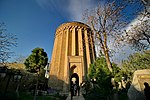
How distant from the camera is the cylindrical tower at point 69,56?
22500 mm

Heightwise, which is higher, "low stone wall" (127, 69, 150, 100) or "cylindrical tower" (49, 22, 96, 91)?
"cylindrical tower" (49, 22, 96, 91)

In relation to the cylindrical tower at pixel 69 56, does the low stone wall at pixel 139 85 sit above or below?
below

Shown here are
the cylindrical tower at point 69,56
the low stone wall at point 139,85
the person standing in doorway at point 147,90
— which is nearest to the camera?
the person standing in doorway at point 147,90

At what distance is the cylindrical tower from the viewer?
22.5 metres

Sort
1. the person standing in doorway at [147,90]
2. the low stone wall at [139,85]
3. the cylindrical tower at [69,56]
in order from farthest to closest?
the cylindrical tower at [69,56], the low stone wall at [139,85], the person standing in doorway at [147,90]

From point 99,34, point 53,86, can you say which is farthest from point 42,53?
point 99,34

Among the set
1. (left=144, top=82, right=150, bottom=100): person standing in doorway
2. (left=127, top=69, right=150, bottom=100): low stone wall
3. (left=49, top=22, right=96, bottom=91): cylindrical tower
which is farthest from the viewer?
(left=49, top=22, right=96, bottom=91): cylindrical tower

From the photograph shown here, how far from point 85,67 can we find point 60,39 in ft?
28.2

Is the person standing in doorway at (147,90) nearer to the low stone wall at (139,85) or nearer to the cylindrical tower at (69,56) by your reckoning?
the low stone wall at (139,85)

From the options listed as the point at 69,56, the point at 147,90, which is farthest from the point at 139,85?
the point at 69,56

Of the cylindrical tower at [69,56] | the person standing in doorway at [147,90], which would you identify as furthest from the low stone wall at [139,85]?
the cylindrical tower at [69,56]

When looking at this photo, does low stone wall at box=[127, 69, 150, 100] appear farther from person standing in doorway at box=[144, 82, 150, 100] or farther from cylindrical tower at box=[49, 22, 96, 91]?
cylindrical tower at box=[49, 22, 96, 91]

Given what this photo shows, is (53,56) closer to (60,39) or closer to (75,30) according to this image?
(60,39)

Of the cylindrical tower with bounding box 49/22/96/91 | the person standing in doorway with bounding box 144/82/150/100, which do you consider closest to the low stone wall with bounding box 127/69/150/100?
the person standing in doorway with bounding box 144/82/150/100
